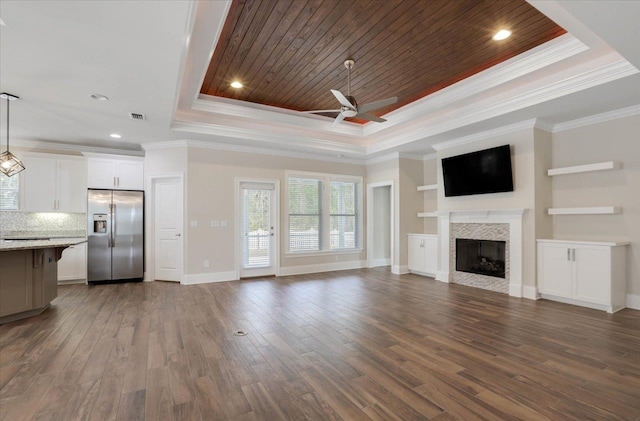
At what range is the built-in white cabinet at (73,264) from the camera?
5.99 m

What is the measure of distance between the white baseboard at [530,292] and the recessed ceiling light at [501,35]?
3728mm

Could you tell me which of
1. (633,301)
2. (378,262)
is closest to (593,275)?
(633,301)

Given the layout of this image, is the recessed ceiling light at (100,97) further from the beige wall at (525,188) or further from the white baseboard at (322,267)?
the beige wall at (525,188)

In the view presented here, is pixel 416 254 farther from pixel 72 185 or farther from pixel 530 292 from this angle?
pixel 72 185

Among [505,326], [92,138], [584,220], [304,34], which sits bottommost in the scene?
[505,326]

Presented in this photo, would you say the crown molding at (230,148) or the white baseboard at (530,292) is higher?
the crown molding at (230,148)

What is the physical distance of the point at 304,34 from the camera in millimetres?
3457

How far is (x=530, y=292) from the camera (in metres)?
4.94

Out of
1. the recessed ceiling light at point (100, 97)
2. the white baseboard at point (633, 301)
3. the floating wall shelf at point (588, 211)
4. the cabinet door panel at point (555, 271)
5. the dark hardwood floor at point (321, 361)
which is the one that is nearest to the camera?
the dark hardwood floor at point (321, 361)

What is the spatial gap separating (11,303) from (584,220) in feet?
26.4

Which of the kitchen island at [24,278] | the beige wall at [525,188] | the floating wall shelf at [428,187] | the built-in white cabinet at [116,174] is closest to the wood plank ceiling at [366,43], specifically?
the beige wall at [525,188]

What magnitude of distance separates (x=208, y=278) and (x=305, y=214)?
2.55m

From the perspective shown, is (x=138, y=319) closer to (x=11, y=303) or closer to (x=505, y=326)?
(x=11, y=303)

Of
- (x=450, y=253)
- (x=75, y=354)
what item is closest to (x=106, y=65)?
(x=75, y=354)
